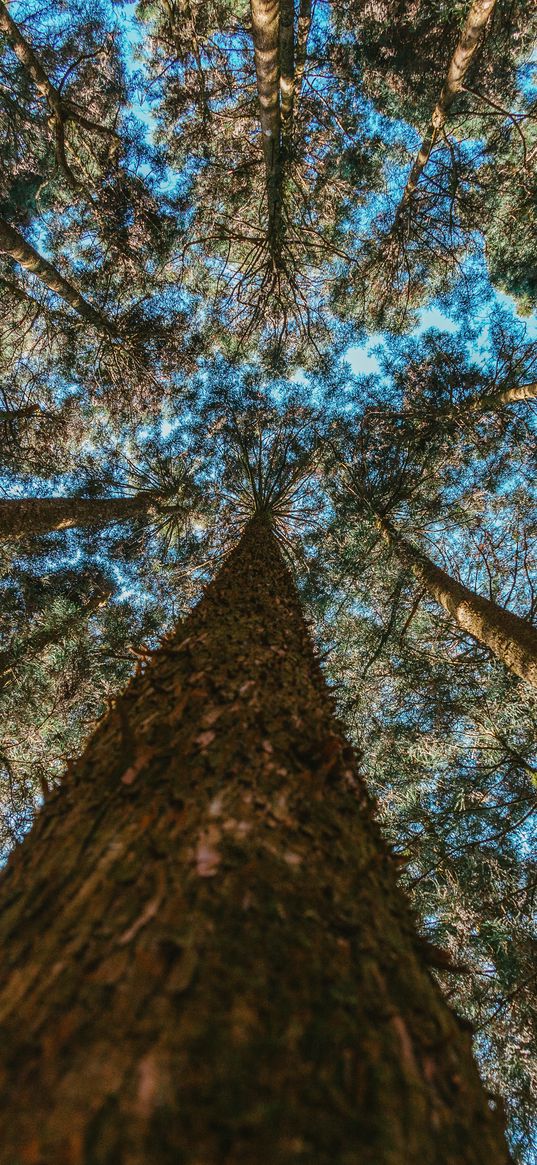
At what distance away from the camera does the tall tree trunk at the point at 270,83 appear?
4.49m

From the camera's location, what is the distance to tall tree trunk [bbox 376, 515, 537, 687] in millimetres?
4582

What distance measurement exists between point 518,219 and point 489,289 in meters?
0.91

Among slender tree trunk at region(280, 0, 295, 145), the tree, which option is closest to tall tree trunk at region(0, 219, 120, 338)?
slender tree trunk at region(280, 0, 295, 145)

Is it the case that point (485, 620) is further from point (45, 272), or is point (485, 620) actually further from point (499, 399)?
point (45, 272)

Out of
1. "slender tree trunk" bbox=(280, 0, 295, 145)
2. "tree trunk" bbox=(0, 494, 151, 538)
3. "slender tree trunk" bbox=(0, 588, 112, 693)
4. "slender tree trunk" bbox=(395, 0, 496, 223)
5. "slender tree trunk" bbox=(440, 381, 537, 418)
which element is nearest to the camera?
"slender tree trunk" bbox=(395, 0, 496, 223)

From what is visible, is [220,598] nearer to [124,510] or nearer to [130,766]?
[130,766]

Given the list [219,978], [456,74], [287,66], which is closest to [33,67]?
[287,66]

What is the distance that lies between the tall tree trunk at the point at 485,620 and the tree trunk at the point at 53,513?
4605 millimetres

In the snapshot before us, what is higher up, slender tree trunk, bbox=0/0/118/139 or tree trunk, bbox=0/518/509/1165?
slender tree trunk, bbox=0/0/118/139

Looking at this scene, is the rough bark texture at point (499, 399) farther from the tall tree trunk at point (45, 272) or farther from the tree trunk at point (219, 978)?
the tree trunk at point (219, 978)

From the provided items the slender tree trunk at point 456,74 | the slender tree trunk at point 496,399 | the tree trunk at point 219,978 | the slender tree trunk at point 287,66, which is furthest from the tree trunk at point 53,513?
the slender tree trunk at point 456,74

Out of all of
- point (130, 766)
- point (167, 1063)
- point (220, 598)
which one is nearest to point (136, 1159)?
point (167, 1063)

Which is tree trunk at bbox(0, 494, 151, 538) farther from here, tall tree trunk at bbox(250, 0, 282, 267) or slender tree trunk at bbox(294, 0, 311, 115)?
slender tree trunk at bbox(294, 0, 311, 115)

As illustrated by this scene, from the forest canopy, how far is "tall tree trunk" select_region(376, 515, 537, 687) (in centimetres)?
7
